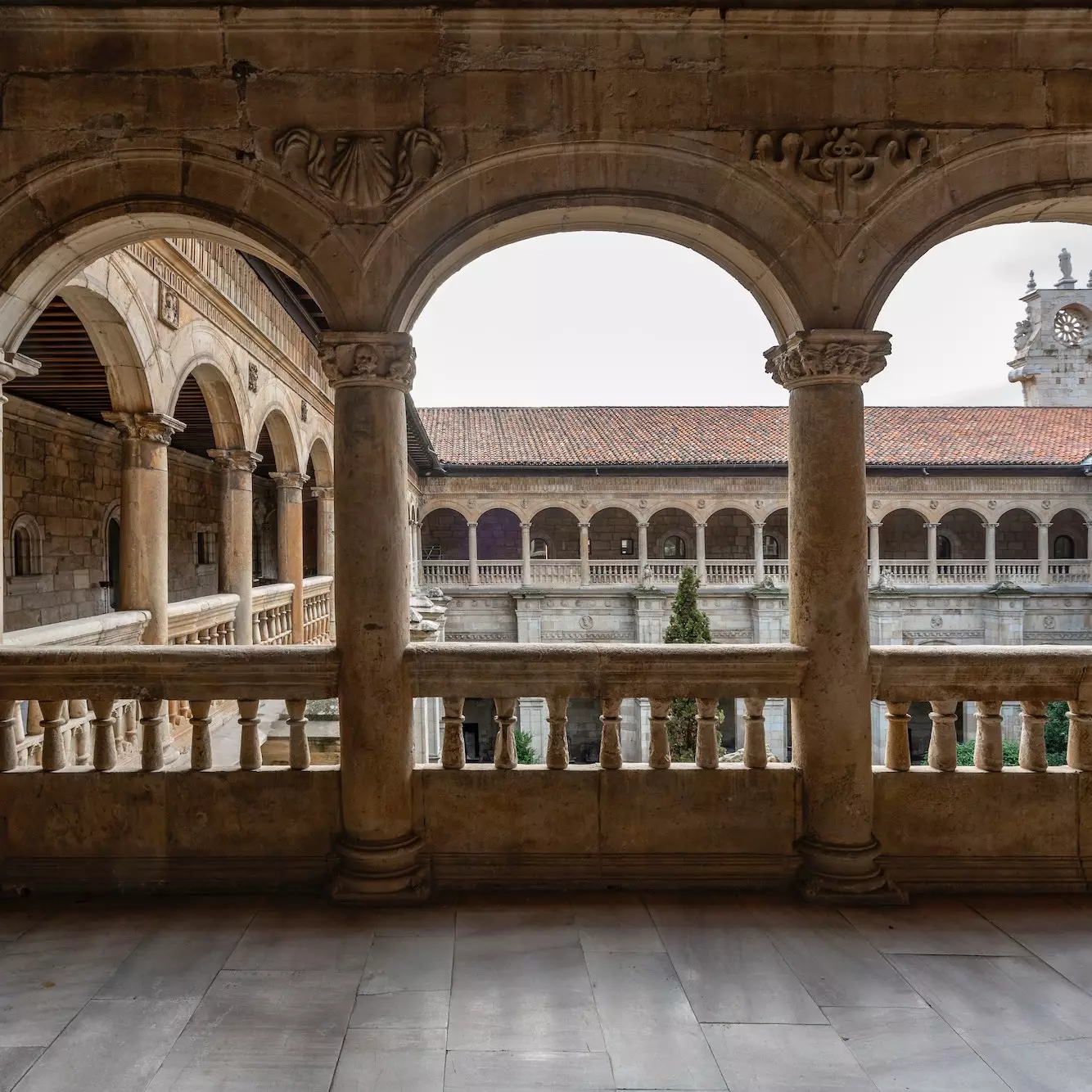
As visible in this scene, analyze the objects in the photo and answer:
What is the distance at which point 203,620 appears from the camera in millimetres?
6977

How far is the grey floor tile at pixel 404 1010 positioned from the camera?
2.14 m

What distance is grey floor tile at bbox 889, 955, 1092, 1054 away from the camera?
2.12m

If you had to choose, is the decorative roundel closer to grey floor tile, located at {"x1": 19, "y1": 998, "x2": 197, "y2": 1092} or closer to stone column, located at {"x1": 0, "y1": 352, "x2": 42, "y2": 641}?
stone column, located at {"x1": 0, "y1": 352, "x2": 42, "y2": 641}

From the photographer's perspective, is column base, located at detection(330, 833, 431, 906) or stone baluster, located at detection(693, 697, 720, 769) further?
stone baluster, located at detection(693, 697, 720, 769)

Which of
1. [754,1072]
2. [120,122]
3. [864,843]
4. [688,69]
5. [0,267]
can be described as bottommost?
[754,1072]

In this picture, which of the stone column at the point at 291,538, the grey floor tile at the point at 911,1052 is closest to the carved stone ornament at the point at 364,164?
the grey floor tile at the point at 911,1052

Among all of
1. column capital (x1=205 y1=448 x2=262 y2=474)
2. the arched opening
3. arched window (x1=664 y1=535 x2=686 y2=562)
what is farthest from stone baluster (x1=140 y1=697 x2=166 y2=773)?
arched window (x1=664 y1=535 x2=686 y2=562)

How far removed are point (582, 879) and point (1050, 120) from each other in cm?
369

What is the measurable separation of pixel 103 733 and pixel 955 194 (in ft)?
13.9

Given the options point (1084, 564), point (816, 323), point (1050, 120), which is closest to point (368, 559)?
point (816, 323)

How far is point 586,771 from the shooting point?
310 cm

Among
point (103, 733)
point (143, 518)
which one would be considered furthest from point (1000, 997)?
point (143, 518)

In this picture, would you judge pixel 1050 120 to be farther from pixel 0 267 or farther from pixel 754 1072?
pixel 0 267

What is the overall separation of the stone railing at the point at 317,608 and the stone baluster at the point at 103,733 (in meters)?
7.60
